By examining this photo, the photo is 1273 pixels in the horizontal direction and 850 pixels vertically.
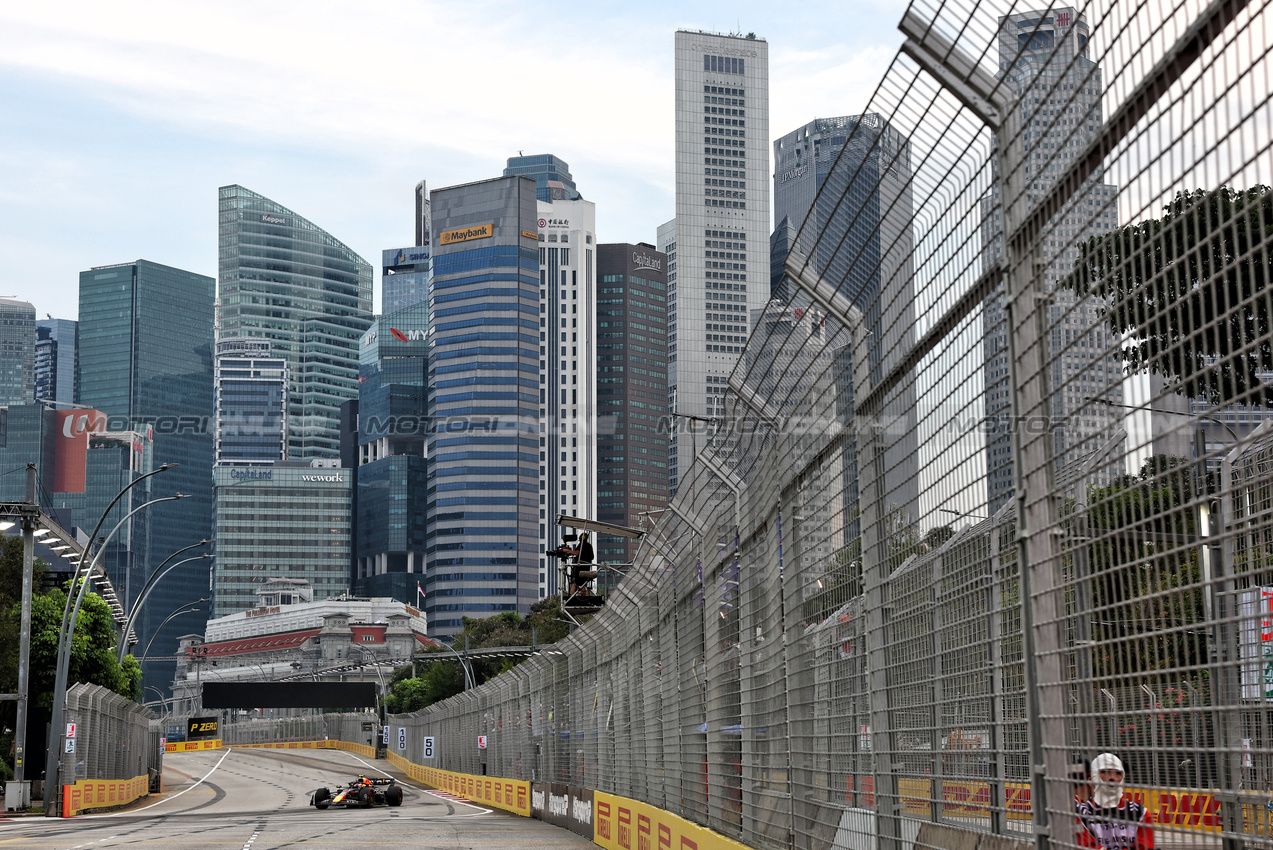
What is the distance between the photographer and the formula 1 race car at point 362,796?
113ft

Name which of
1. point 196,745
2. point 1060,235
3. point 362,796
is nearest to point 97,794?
point 362,796

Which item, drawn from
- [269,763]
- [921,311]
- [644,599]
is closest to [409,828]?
[644,599]

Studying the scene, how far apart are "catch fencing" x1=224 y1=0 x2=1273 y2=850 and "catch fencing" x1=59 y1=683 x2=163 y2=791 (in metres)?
26.2

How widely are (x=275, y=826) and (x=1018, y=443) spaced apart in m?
24.5

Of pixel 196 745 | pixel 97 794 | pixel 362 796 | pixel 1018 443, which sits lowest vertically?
pixel 196 745

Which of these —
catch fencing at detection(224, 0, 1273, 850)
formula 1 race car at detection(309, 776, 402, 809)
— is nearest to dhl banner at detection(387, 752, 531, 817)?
formula 1 race car at detection(309, 776, 402, 809)

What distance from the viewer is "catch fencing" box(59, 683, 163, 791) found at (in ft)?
103

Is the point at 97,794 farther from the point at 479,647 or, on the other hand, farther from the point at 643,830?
the point at 479,647

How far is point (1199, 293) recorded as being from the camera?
2947 mm

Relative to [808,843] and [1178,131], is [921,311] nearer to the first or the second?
[1178,131]

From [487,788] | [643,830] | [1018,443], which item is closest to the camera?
[1018,443]

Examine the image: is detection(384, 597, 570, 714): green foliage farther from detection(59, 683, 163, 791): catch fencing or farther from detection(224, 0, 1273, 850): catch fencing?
detection(224, 0, 1273, 850): catch fencing

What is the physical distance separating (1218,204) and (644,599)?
36.4ft

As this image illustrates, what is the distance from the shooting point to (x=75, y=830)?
2448 centimetres
